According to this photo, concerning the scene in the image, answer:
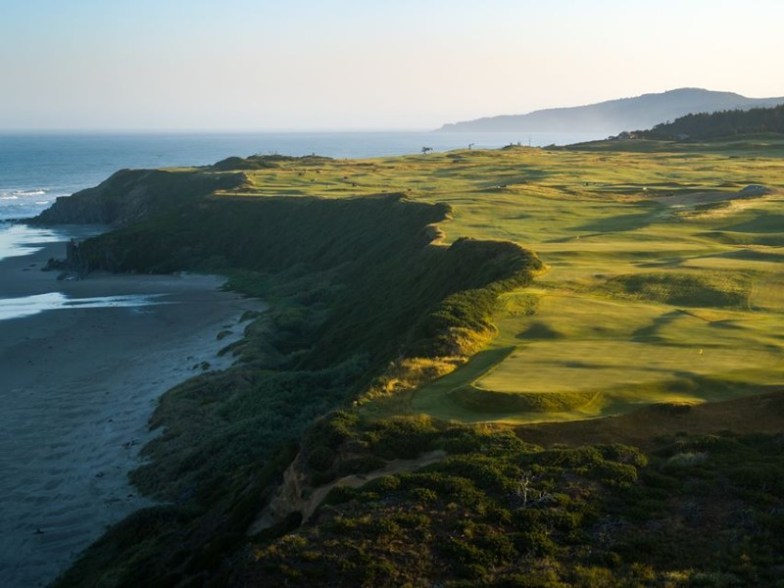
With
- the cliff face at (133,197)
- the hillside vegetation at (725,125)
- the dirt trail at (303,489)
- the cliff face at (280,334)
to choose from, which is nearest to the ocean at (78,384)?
the cliff face at (280,334)

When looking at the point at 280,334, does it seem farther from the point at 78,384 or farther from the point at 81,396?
the point at 81,396

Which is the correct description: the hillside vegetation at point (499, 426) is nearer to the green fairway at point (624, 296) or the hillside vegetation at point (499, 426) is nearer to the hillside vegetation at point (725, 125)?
the green fairway at point (624, 296)

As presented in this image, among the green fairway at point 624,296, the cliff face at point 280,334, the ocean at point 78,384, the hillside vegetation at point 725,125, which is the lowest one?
the ocean at point 78,384

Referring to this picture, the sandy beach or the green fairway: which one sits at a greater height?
the green fairway

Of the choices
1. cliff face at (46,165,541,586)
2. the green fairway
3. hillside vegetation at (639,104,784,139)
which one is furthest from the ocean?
hillside vegetation at (639,104,784,139)

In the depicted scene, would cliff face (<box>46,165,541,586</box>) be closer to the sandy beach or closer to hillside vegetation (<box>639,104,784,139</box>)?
the sandy beach

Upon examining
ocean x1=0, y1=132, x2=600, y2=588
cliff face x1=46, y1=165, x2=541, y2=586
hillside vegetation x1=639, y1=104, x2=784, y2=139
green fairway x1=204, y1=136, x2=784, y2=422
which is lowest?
ocean x1=0, y1=132, x2=600, y2=588
